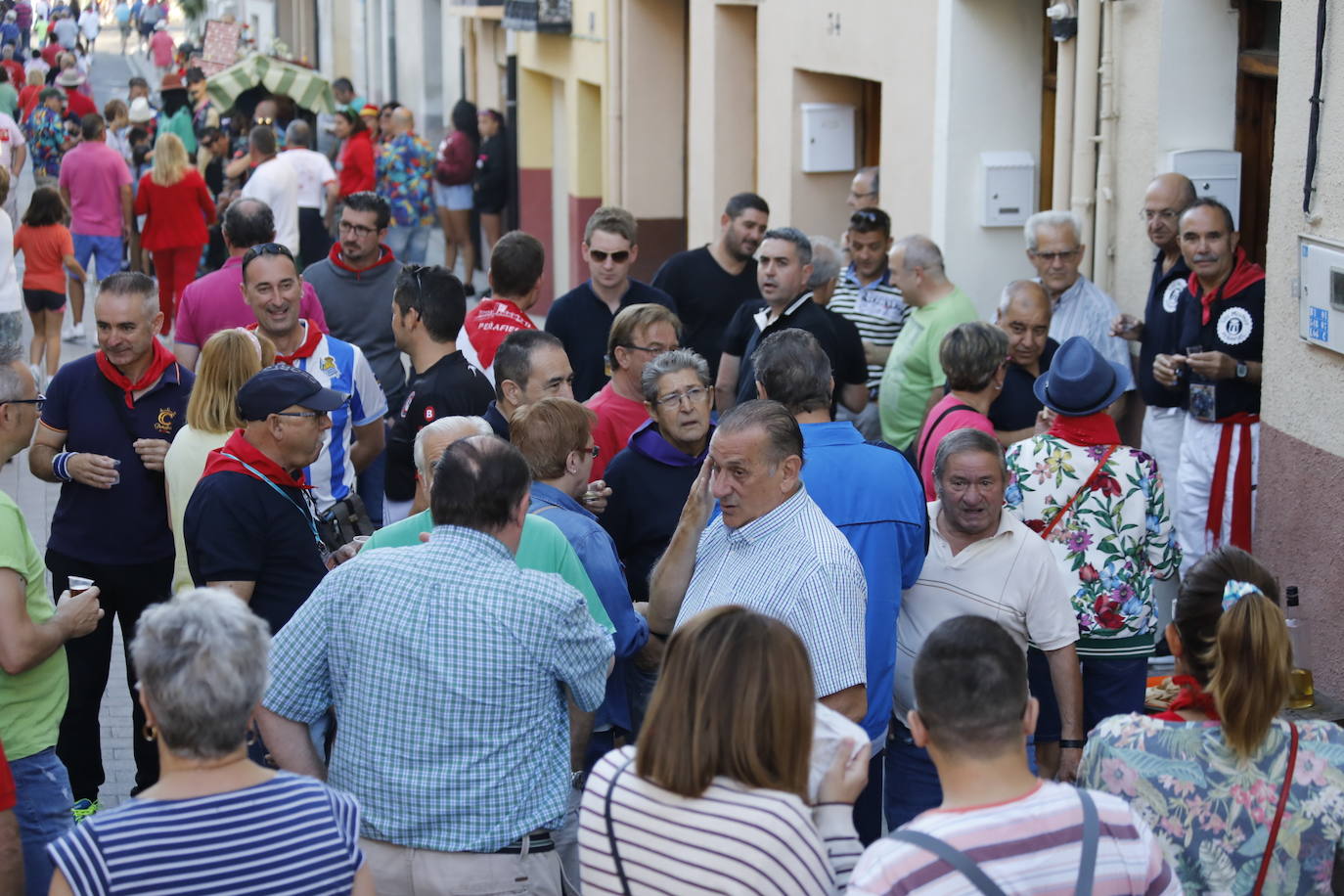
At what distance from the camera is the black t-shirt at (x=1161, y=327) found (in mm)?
7113

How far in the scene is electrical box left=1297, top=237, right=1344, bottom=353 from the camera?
592cm

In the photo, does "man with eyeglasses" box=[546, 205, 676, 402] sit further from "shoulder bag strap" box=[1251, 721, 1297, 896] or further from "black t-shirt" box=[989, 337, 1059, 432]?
"shoulder bag strap" box=[1251, 721, 1297, 896]

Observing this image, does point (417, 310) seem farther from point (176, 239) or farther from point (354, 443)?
point (176, 239)

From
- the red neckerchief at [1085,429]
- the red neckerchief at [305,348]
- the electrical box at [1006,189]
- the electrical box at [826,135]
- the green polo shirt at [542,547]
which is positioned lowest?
the green polo shirt at [542,547]

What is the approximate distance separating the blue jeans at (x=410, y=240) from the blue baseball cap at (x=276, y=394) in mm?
14053

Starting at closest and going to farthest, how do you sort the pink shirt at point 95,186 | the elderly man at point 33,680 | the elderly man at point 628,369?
the elderly man at point 33,680 → the elderly man at point 628,369 → the pink shirt at point 95,186

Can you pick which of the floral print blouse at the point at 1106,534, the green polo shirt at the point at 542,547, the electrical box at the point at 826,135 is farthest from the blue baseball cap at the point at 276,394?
the electrical box at the point at 826,135

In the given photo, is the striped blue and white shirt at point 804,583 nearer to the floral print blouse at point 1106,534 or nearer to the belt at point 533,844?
the belt at point 533,844

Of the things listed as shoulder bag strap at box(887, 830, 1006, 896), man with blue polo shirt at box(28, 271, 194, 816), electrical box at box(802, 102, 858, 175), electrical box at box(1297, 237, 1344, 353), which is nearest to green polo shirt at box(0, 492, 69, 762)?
man with blue polo shirt at box(28, 271, 194, 816)

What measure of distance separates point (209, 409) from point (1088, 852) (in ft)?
11.3

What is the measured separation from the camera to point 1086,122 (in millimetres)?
8156

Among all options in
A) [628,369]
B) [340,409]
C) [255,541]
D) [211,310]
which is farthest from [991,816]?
[211,310]

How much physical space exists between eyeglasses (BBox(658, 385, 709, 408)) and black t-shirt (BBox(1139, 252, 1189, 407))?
2.69m

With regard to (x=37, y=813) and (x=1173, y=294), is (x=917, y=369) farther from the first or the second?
(x=37, y=813)
